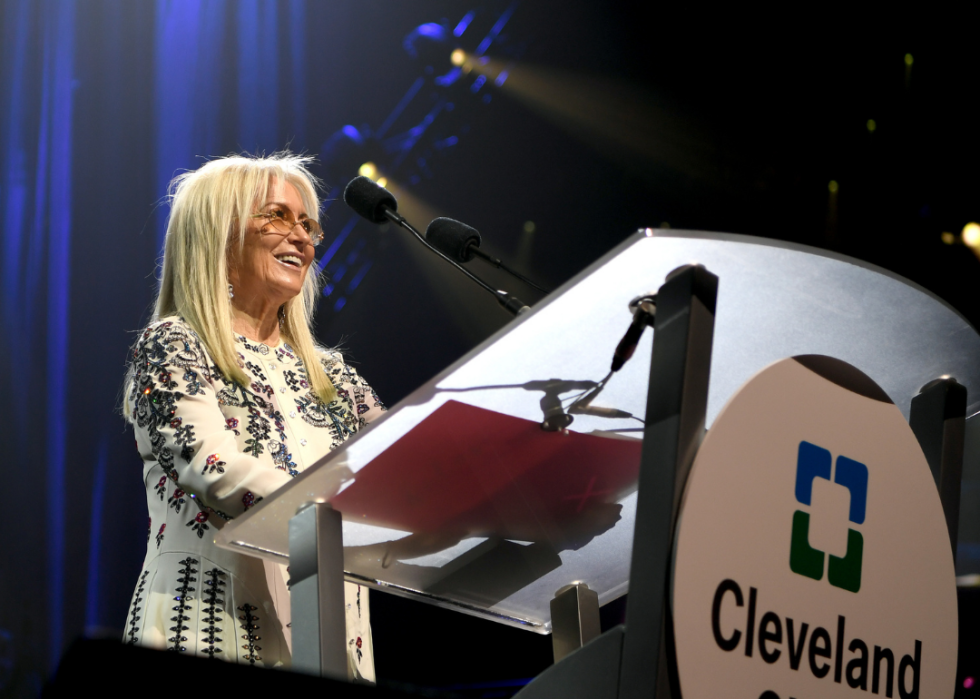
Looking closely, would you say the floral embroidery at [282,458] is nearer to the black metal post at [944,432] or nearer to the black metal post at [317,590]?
the black metal post at [317,590]

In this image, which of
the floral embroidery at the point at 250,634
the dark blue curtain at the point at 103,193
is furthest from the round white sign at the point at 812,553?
the dark blue curtain at the point at 103,193

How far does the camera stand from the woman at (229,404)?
1.19 m

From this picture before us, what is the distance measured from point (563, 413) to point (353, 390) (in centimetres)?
89

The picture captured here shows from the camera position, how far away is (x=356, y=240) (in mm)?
3090

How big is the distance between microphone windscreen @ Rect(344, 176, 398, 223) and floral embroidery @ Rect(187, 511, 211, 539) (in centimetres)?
49

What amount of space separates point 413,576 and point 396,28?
2511 millimetres

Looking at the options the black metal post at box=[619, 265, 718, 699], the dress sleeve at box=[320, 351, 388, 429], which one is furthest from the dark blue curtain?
the black metal post at box=[619, 265, 718, 699]

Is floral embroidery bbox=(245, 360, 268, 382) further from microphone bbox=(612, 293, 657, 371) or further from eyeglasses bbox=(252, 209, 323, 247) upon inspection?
microphone bbox=(612, 293, 657, 371)

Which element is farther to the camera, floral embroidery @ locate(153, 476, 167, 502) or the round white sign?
floral embroidery @ locate(153, 476, 167, 502)

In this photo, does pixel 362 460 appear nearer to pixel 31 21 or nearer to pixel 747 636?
pixel 747 636

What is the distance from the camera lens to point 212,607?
4.07 ft

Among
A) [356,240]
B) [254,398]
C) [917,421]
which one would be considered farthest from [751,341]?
[356,240]

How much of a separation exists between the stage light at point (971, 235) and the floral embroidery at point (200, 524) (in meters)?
2.74

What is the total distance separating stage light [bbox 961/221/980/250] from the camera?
3.10m
